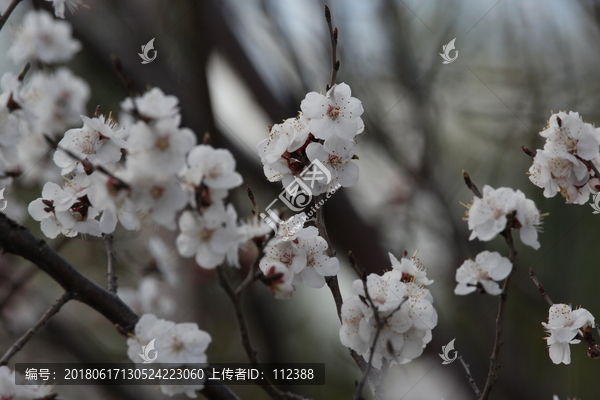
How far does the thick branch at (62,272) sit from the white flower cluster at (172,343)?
3cm

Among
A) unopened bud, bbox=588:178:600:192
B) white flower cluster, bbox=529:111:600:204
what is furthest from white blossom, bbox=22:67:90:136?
unopened bud, bbox=588:178:600:192

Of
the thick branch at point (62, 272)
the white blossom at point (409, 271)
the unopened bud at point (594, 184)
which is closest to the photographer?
the thick branch at point (62, 272)

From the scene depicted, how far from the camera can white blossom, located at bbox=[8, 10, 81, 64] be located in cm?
68

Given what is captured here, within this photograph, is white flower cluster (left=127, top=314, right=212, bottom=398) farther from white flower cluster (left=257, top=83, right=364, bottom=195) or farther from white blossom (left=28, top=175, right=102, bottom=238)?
white flower cluster (left=257, top=83, right=364, bottom=195)

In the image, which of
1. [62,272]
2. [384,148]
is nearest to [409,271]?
[62,272]

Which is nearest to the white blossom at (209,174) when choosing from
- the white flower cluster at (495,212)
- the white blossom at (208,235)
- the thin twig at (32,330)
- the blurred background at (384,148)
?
the white blossom at (208,235)

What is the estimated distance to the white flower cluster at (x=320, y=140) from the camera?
3.29 ft

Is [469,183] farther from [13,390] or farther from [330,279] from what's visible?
[13,390]

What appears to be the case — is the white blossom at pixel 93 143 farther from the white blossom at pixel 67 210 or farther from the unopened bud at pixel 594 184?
the unopened bud at pixel 594 184

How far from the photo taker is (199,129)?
94.9 inches

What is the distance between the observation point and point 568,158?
1.06m

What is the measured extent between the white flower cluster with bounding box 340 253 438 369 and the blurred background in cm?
127

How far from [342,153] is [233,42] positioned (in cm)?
170

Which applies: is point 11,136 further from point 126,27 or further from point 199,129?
point 126,27
